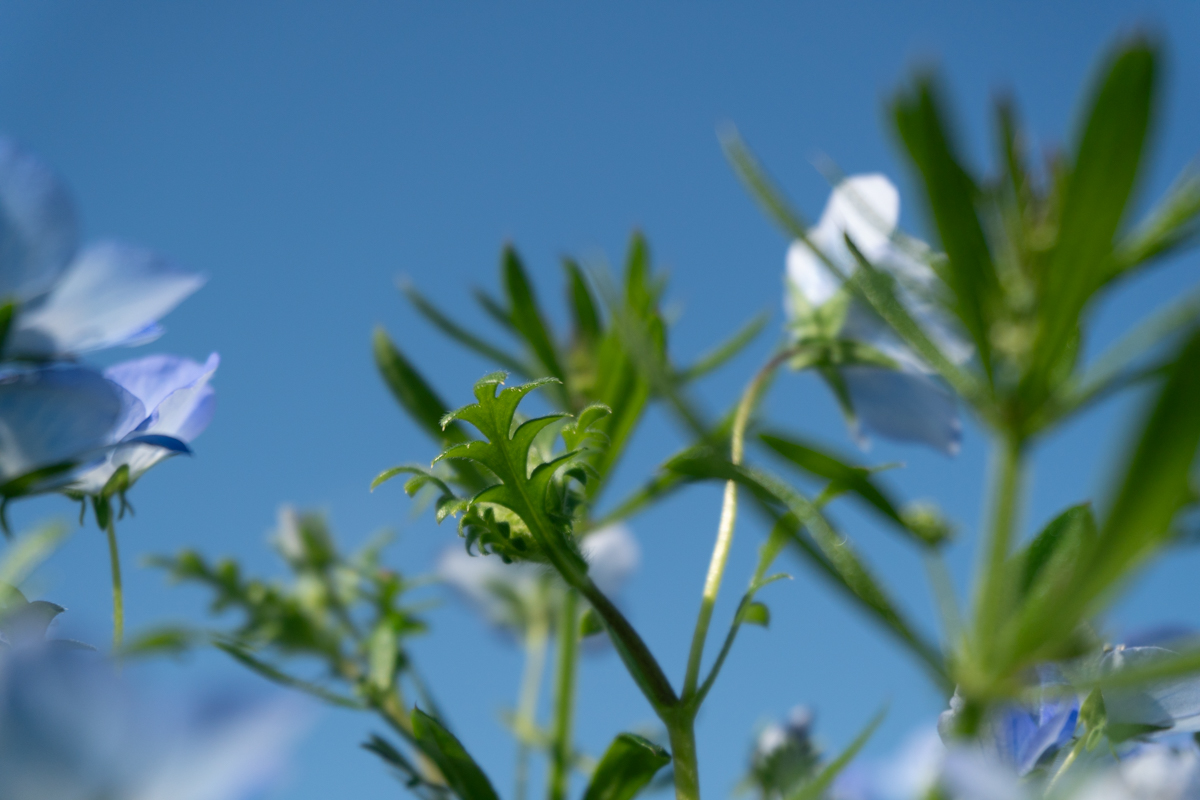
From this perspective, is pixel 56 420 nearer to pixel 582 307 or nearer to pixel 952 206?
pixel 952 206

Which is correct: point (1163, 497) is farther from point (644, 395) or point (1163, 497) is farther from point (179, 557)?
point (179, 557)

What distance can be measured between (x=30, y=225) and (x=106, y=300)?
60mm

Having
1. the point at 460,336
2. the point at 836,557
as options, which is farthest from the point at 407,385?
the point at 836,557

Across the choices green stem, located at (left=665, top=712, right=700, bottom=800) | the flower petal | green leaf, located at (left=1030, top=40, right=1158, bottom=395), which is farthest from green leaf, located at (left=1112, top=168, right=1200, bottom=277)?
the flower petal

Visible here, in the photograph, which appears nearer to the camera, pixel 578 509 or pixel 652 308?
pixel 578 509

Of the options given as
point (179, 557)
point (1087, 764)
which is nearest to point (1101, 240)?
point (1087, 764)

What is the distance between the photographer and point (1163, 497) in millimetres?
317

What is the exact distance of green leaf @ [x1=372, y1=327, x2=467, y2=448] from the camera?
97cm

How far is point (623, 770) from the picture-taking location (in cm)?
60

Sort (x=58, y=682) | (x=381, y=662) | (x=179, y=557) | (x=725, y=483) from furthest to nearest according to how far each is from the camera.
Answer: (x=179, y=557), (x=381, y=662), (x=725, y=483), (x=58, y=682)

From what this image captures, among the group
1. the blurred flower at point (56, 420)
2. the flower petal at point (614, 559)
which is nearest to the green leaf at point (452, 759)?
the blurred flower at point (56, 420)

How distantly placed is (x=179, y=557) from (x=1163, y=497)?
102cm

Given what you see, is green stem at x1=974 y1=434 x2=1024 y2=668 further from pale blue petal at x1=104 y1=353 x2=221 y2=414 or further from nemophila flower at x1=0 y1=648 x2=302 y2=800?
pale blue petal at x1=104 y1=353 x2=221 y2=414

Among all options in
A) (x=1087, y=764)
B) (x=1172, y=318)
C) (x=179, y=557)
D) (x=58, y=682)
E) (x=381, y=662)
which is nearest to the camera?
(x=58, y=682)
